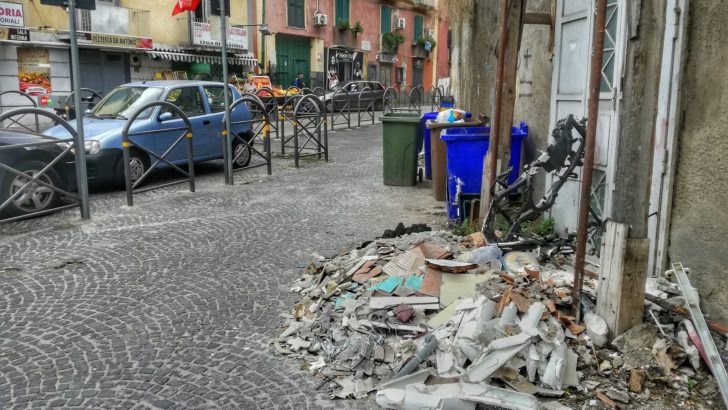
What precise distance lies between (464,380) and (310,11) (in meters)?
33.0

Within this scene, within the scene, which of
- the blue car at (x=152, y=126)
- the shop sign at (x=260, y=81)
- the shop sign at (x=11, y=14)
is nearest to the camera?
the blue car at (x=152, y=126)

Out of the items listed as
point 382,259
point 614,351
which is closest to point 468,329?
point 614,351

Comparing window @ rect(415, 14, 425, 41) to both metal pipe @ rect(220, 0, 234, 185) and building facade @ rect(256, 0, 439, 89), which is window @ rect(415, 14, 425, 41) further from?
metal pipe @ rect(220, 0, 234, 185)

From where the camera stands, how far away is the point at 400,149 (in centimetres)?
921

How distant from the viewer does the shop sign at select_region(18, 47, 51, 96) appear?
20.3 meters

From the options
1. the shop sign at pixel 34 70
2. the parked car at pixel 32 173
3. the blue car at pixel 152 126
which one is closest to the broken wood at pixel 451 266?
the parked car at pixel 32 173

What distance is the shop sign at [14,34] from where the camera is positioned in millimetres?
19031

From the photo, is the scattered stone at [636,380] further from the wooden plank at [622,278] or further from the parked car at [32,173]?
the parked car at [32,173]

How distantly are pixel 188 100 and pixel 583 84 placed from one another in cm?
678

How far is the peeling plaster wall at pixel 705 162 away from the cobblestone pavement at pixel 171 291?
2.23 meters

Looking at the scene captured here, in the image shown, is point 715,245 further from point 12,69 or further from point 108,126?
point 12,69

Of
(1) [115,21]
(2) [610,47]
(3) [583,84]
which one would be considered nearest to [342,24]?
(1) [115,21]

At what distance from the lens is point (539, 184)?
6488 mm

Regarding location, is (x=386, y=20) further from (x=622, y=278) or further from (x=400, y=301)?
(x=622, y=278)
